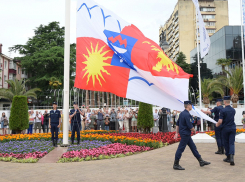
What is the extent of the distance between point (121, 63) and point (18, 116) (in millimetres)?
9795

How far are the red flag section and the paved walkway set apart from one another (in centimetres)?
246

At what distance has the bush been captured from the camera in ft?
54.0

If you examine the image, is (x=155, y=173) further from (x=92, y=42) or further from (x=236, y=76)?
(x=236, y=76)

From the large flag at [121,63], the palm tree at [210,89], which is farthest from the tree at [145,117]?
the palm tree at [210,89]

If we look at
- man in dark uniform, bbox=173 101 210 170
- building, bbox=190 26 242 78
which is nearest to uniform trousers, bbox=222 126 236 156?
man in dark uniform, bbox=173 101 210 170

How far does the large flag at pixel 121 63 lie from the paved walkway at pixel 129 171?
182 cm

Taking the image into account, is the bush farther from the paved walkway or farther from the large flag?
the paved walkway

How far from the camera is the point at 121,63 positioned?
369 inches

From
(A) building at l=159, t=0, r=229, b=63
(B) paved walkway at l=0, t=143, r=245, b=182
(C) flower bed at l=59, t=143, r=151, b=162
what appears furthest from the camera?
(A) building at l=159, t=0, r=229, b=63

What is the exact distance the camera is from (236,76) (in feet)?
101

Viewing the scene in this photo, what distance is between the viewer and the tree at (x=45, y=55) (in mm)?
47250

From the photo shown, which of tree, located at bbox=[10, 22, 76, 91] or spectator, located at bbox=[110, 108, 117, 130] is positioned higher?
tree, located at bbox=[10, 22, 76, 91]

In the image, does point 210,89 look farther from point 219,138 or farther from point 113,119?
point 219,138

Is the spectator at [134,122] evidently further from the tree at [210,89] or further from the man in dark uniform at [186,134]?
the tree at [210,89]
